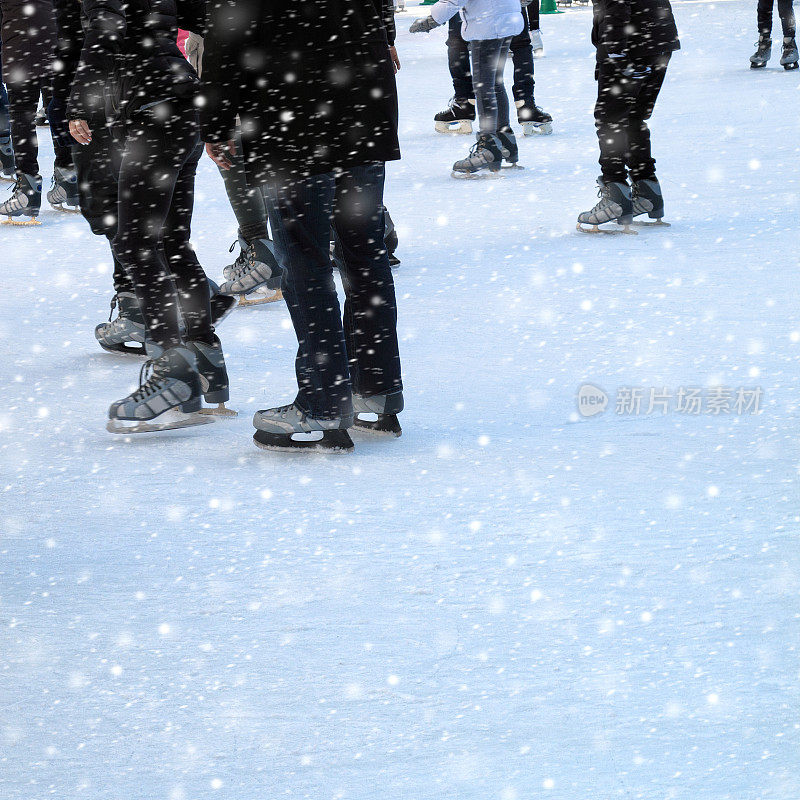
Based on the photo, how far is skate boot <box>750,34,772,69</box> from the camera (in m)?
11.2

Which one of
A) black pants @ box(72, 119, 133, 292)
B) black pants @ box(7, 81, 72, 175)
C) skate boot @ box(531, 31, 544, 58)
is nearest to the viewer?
black pants @ box(72, 119, 133, 292)

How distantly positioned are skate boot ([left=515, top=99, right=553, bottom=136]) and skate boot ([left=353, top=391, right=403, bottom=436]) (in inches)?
236

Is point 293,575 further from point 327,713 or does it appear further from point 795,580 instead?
point 795,580

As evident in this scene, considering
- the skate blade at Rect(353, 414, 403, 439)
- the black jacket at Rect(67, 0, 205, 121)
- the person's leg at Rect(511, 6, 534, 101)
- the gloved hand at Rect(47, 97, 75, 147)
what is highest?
the black jacket at Rect(67, 0, 205, 121)

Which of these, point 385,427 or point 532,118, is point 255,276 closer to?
point 385,427

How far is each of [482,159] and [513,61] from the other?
179 cm

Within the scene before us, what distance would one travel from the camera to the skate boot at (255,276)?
5.11 meters

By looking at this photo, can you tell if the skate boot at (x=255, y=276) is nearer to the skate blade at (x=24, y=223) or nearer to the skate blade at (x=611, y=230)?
the skate blade at (x=611, y=230)

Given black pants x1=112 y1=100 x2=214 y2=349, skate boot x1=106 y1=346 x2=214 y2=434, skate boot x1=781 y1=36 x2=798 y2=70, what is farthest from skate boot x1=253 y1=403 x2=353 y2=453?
skate boot x1=781 y1=36 x2=798 y2=70

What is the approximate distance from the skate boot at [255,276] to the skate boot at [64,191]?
2.34m

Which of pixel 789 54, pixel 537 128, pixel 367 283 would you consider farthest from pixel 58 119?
pixel 789 54

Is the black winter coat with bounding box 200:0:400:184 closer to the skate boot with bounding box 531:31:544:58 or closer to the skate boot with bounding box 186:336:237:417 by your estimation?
the skate boot with bounding box 186:336:237:417

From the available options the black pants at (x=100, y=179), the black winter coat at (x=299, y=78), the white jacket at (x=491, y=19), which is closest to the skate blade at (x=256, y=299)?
the black pants at (x=100, y=179)

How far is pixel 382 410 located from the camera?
3477 mm
